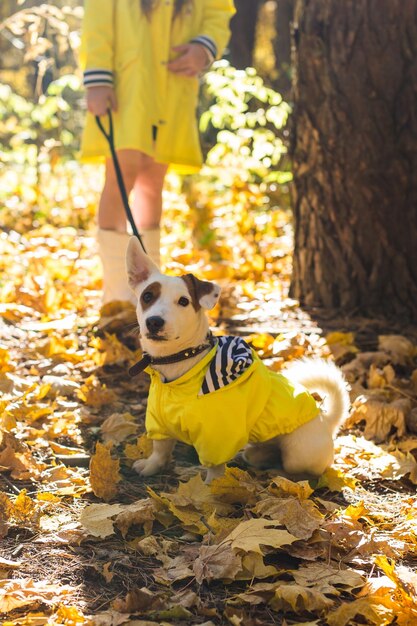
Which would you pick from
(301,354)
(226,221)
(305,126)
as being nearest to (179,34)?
(305,126)

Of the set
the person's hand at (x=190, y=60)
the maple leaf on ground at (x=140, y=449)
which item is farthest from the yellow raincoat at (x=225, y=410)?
the person's hand at (x=190, y=60)

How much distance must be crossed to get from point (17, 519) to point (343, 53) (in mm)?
3267

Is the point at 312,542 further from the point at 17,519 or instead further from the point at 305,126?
the point at 305,126

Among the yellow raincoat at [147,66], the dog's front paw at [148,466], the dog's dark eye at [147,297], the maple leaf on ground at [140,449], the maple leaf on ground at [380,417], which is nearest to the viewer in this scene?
the dog's dark eye at [147,297]

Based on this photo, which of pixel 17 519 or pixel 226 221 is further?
pixel 226 221

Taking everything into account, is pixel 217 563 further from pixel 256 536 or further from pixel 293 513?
pixel 293 513

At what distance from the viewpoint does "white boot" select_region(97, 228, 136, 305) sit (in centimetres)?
431


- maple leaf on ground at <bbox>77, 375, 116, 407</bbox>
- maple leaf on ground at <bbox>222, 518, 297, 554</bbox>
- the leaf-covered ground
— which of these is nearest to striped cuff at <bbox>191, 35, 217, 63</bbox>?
the leaf-covered ground

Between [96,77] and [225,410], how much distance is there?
2.20 m

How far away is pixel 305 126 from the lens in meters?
4.61

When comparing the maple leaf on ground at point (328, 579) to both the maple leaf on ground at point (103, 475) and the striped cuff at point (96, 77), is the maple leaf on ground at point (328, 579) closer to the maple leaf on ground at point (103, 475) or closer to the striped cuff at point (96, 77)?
the maple leaf on ground at point (103, 475)

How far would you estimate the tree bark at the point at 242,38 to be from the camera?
436 inches

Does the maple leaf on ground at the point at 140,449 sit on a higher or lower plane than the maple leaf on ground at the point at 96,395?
lower

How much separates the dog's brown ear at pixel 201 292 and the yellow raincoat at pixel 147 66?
5.28 feet
